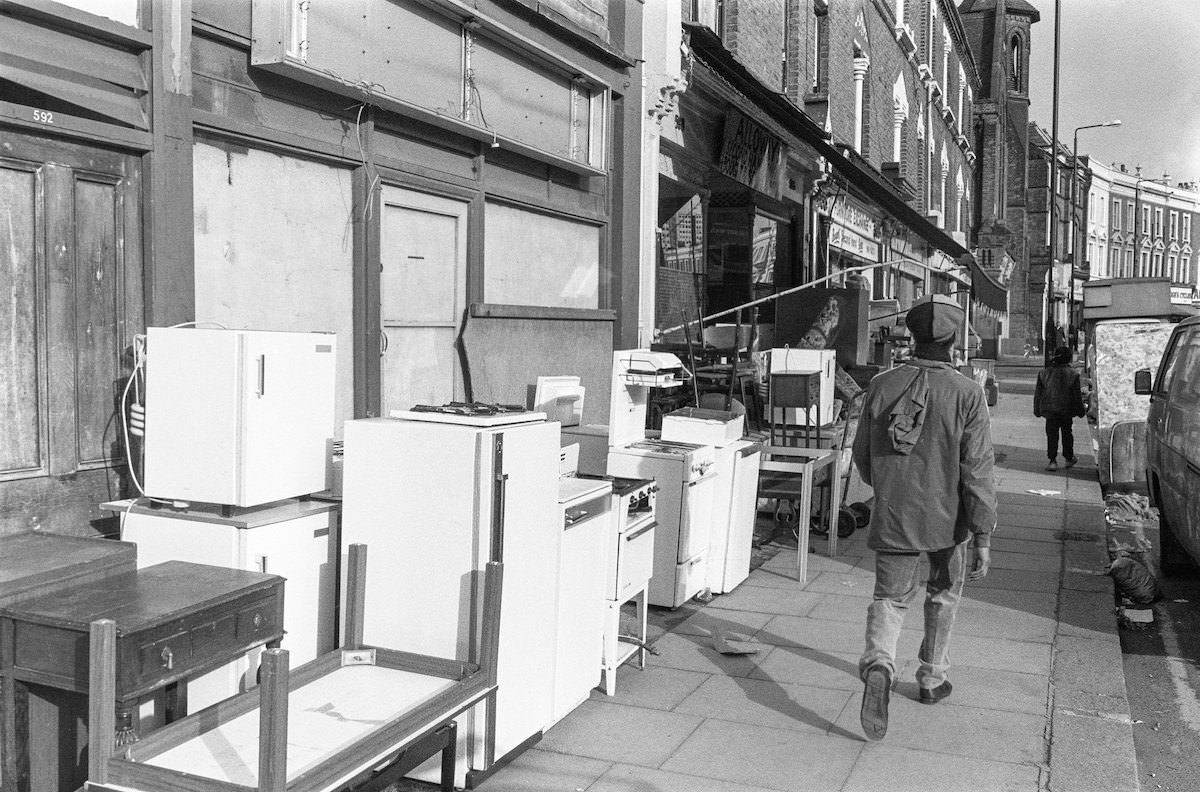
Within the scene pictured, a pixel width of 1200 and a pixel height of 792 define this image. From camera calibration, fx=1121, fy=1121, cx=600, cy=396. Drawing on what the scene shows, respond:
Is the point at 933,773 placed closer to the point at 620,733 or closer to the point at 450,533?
the point at 620,733

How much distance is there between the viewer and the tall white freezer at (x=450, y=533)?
4293 millimetres

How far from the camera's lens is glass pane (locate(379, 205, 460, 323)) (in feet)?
25.4

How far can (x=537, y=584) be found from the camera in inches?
185

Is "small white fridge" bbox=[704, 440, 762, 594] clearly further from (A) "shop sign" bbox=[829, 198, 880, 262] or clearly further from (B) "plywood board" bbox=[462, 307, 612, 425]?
(A) "shop sign" bbox=[829, 198, 880, 262]

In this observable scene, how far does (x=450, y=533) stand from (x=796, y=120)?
11461 mm

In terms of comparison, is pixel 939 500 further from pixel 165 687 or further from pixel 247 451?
pixel 165 687

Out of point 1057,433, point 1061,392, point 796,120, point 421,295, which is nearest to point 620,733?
point 421,295

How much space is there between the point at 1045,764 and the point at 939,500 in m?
1.22

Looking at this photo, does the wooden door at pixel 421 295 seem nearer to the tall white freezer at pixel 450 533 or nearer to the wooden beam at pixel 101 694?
the tall white freezer at pixel 450 533

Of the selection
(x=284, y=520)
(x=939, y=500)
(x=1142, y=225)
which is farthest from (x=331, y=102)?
(x=1142, y=225)

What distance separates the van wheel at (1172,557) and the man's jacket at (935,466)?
4.54 m

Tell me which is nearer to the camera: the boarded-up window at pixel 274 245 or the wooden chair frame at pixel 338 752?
the wooden chair frame at pixel 338 752

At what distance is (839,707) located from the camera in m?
5.53

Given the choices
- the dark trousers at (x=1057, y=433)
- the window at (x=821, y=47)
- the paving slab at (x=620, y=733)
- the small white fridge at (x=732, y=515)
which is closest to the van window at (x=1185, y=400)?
the small white fridge at (x=732, y=515)
